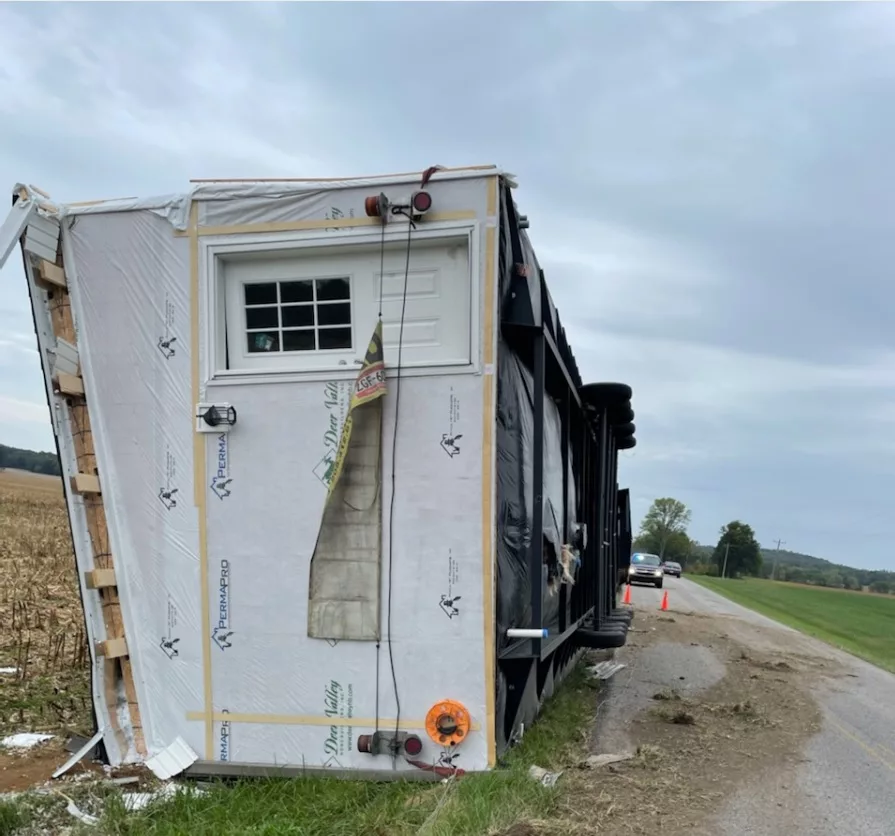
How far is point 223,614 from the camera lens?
559 centimetres

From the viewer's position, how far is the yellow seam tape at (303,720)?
5.31 meters

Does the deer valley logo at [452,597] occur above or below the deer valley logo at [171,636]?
above

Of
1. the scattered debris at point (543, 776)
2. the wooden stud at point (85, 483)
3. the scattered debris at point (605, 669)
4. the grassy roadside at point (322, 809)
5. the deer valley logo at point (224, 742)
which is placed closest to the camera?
the grassy roadside at point (322, 809)

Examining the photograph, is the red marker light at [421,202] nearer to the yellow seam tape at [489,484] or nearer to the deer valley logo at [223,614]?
the yellow seam tape at [489,484]

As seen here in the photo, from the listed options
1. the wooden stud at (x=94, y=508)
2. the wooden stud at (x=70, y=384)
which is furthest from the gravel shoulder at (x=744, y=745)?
the wooden stud at (x=70, y=384)

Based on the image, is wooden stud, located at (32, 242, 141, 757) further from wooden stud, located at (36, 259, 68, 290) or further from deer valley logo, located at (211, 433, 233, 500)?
deer valley logo, located at (211, 433, 233, 500)

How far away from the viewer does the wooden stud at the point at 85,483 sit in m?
5.65

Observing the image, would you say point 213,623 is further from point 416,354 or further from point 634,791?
point 634,791

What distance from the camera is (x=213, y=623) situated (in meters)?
5.61

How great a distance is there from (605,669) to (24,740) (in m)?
7.09

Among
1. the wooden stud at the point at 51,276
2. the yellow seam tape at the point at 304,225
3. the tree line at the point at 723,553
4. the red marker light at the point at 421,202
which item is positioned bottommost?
the tree line at the point at 723,553

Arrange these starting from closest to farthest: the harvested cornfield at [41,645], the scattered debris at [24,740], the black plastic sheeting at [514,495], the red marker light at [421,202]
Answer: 1. the red marker light at [421,202]
2. the black plastic sheeting at [514,495]
3. the scattered debris at [24,740]
4. the harvested cornfield at [41,645]

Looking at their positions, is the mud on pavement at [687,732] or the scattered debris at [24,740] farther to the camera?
the scattered debris at [24,740]

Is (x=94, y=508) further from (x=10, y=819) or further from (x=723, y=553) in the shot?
(x=723, y=553)
